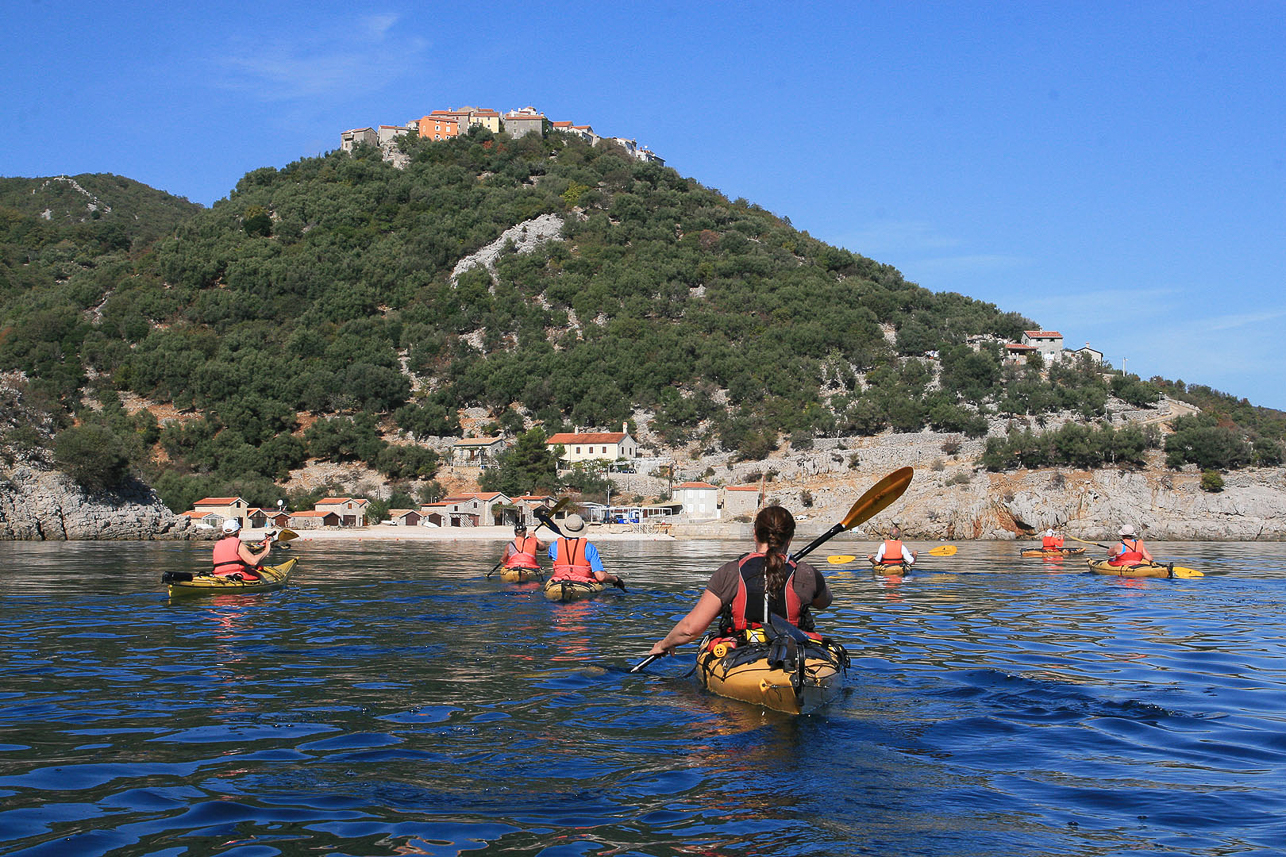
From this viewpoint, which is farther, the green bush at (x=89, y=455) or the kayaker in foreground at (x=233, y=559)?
the green bush at (x=89, y=455)

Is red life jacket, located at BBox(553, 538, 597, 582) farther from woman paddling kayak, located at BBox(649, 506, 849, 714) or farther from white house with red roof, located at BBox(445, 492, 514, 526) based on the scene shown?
white house with red roof, located at BBox(445, 492, 514, 526)

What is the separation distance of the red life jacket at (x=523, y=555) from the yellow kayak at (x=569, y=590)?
3.86m

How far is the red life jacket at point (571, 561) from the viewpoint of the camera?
62.8ft

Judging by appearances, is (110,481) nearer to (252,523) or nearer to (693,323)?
(252,523)

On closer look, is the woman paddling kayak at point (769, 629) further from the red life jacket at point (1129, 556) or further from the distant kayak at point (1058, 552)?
the distant kayak at point (1058, 552)

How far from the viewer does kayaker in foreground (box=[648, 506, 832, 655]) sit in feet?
28.4

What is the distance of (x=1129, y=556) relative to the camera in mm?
26219

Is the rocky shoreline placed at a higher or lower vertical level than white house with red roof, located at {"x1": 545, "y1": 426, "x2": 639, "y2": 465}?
lower

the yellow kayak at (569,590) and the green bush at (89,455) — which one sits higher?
the green bush at (89,455)

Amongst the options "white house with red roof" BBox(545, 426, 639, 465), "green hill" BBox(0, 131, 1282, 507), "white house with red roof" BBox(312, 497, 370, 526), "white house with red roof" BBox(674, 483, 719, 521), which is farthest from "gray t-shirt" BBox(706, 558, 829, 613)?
"white house with red roof" BBox(545, 426, 639, 465)

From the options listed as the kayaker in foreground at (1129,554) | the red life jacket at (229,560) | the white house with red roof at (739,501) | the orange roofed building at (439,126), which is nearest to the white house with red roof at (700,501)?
the white house with red roof at (739,501)

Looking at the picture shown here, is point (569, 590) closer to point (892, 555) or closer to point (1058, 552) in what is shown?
point (892, 555)

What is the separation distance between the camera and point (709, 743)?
7867 mm

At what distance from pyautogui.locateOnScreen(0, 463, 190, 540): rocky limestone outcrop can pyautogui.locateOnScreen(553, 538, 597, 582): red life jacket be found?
40.3m
